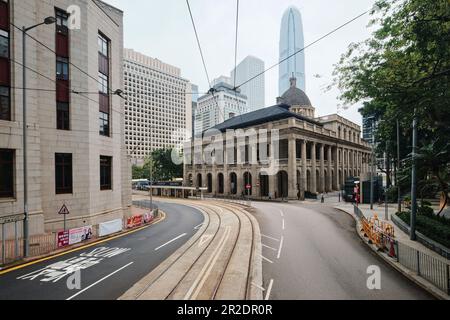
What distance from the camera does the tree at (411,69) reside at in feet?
26.7

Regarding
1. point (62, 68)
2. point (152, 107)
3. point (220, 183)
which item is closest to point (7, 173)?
point (62, 68)

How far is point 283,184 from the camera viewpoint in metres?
45.5

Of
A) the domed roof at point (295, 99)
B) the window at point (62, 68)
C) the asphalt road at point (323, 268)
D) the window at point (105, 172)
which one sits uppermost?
the domed roof at point (295, 99)

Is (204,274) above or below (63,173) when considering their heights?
below

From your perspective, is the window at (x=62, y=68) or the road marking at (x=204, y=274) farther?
the window at (x=62, y=68)

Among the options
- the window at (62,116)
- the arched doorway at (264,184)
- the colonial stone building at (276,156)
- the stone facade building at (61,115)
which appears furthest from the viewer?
the arched doorway at (264,184)

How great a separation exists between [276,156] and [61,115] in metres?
34.7

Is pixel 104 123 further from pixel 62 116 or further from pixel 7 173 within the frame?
pixel 7 173

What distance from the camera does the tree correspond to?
321 inches

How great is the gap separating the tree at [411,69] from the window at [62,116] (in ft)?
65.5

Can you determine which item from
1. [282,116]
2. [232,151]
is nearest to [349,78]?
[282,116]

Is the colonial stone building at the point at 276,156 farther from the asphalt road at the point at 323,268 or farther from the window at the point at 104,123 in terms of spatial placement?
the window at the point at 104,123

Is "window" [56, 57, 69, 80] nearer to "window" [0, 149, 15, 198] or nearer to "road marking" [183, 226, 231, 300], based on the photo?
"window" [0, 149, 15, 198]

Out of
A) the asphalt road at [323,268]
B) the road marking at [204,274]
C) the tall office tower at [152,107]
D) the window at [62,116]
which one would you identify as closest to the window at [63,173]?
the window at [62,116]
